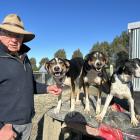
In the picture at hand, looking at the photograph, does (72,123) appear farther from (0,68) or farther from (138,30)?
(138,30)

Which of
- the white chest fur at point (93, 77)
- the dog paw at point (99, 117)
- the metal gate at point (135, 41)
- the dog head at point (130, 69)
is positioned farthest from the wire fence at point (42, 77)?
the dog head at point (130, 69)

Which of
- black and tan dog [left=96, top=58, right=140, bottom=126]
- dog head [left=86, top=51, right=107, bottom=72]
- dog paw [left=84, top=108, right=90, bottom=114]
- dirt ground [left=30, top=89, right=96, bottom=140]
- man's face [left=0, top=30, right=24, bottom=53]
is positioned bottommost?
dirt ground [left=30, top=89, right=96, bottom=140]

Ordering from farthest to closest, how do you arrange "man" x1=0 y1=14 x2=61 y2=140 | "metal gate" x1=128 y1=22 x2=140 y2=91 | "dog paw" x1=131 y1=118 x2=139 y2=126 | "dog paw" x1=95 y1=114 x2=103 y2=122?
"metal gate" x1=128 y1=22 x2=140 y2=91
"dog paw" x1=95 y1=114 x2=103 y2=122
"dog paw" x1=131 y1=118 x2=139 y2=126
"man" x1=0 y1=14 x2=61 y2=140

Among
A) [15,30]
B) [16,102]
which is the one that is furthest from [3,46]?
[16,102]

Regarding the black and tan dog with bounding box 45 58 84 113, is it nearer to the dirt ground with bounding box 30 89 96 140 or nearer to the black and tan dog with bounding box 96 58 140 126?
the black and tan dog with bounding box 96 58 140 126

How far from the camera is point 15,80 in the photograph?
3.89 metres

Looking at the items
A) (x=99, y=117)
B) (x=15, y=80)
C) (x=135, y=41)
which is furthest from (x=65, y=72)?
(x=135, y=41)

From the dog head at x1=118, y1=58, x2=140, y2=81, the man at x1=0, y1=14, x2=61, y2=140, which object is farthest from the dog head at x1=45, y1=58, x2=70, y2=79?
the man at x1=0, y1=14, x2=61, y2=140

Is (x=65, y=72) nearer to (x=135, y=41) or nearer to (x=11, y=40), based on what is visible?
(x=11, y=40)

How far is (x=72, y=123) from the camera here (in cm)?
648

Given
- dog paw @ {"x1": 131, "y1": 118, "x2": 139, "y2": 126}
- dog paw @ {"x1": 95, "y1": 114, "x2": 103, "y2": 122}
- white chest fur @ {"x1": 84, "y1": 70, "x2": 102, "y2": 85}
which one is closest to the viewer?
dog paw @ {"x1": 131, "y1": 118, "x2": 139, "y2": 126}

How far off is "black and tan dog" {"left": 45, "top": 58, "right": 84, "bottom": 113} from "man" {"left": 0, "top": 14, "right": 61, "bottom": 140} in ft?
8.26

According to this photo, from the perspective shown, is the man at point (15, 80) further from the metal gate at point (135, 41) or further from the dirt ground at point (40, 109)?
the metal gate at point (135, 41)

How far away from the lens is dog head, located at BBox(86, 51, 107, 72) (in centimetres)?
670
